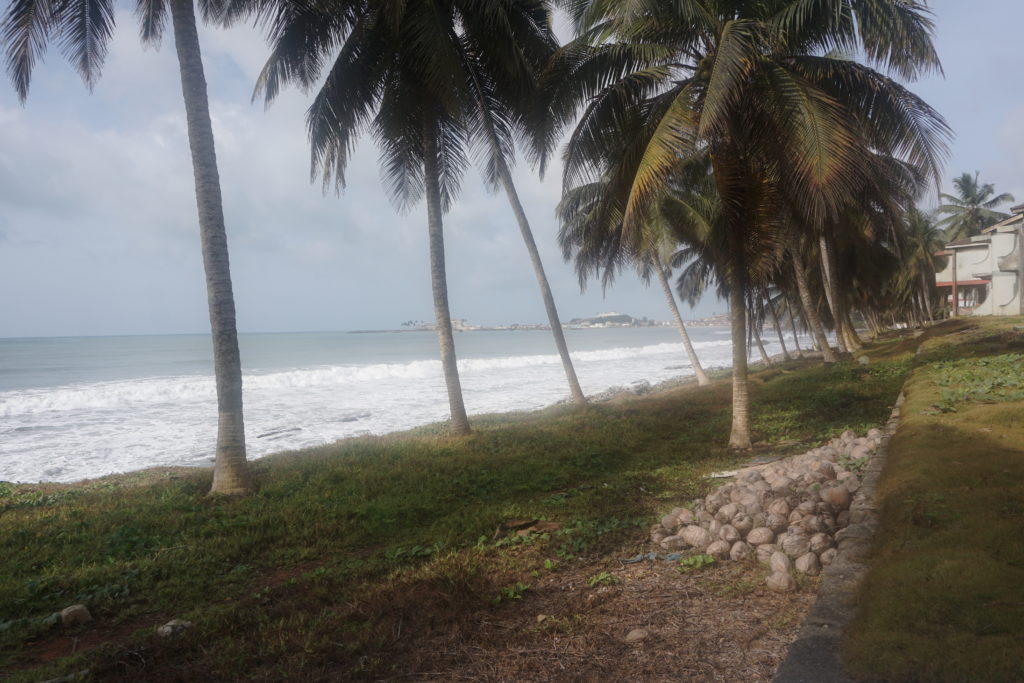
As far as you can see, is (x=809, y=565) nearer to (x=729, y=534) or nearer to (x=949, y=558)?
(x=729, y=534)

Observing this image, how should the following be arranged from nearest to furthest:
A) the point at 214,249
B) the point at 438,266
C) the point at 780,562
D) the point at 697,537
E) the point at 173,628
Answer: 1. the point at 173,628
2. the point at 780,562
3. the point at 697,537
4. the point at 214,249
5. the point at 438,266

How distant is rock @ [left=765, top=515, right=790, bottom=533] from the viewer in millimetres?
4621

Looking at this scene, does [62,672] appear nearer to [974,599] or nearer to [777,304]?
[974,599]

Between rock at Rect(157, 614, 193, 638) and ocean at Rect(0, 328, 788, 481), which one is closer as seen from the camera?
rock at Rect(157, 614, 193, 638)

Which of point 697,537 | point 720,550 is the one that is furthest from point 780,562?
point 697,537

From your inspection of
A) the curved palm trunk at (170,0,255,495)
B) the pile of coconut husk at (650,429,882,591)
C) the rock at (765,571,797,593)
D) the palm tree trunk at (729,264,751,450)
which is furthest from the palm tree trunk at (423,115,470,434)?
the rock at (765,571,797,593)

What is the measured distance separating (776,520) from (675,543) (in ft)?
2.73

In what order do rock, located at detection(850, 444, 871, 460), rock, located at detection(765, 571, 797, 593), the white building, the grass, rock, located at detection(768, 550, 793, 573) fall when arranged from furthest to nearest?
the white building, rock, located at detection(850, 444, 871, 460), rock, located at detection(768, 550, 793, 573), rock, located at detection(765, 571, 797, 593), the grass

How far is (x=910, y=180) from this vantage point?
17.2 m

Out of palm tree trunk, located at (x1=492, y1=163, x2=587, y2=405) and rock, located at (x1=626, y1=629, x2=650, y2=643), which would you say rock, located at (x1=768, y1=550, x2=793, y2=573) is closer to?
rock, located at (x1=626, y1=629, x2=650, y2=643)

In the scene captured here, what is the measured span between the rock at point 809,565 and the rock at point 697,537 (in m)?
0.79

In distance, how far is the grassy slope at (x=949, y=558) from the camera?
256cm

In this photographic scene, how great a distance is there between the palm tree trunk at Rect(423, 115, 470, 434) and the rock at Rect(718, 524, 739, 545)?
21.3ft

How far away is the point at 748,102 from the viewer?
8.10 metres
